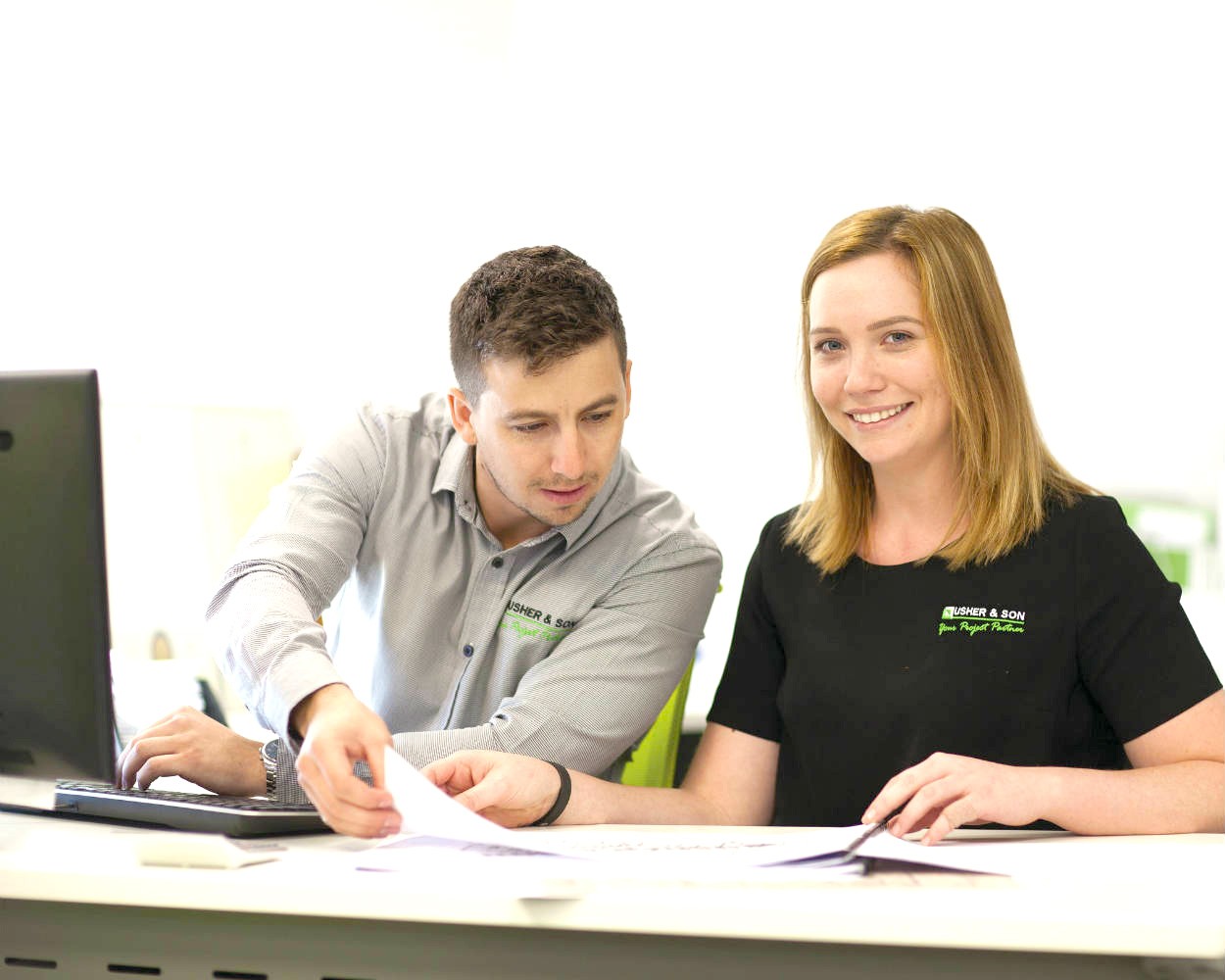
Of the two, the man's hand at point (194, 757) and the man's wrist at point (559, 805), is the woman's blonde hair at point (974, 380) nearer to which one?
the man's wrist at point (559, 805)

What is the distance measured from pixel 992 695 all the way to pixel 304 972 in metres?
0.83

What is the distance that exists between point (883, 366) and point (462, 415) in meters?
0.53

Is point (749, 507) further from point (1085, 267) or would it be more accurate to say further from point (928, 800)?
point (928, 800)

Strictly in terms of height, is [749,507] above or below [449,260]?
below

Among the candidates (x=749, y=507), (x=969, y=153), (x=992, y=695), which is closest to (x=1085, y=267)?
(x=969, y=153)

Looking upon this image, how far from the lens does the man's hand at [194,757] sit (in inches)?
52.4

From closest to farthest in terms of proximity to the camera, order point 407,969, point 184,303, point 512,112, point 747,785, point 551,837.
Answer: point 407,969
point 551,837
point 747,785
point 184,303
point 512,112

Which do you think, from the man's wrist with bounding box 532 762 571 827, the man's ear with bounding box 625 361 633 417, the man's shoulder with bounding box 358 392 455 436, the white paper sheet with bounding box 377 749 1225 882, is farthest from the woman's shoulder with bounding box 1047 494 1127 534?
the man's shoulder with bounding box 358 392 455 436

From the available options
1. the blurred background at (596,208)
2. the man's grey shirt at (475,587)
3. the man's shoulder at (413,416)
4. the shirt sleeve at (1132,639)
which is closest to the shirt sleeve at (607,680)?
the man's grey shirt at (475,587)

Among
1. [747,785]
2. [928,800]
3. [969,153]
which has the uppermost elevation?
[969,153]

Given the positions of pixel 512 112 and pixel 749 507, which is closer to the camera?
pixel 749 507

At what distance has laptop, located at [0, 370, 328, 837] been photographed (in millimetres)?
966

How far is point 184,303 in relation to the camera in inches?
124

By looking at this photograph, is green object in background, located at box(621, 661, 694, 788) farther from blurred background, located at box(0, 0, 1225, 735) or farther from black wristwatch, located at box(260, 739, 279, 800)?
blurred background, located at box(0, 0, 1225, 735)
